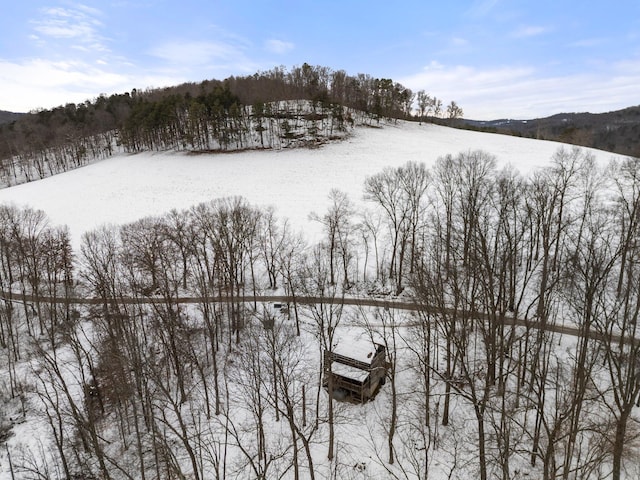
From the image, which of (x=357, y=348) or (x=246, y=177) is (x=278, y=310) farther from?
(x=246, y=177)

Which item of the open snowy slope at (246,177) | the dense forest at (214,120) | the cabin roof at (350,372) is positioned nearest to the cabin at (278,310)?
the cabin roof at (350,372)

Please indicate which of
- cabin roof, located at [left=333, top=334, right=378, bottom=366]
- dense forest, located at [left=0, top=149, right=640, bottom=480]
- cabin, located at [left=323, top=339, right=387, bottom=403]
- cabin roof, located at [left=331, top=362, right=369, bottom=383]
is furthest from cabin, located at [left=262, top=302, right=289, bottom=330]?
cabin roof, located at [left=331, top=362, right=369, bottom=383]

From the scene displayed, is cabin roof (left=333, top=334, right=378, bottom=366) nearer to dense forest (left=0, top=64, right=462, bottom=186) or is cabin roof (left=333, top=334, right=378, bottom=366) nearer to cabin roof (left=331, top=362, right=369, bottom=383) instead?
cabin roof (left=331, top=362, right=369, bottom=383)

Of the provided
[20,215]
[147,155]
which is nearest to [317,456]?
[20,215]

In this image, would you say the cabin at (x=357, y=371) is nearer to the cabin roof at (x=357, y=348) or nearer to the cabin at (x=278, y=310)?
the cabin roof at (x=357, y=348)

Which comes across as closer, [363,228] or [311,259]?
[311,259]

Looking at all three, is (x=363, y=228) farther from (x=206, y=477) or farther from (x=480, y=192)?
(x=206, y=477)
